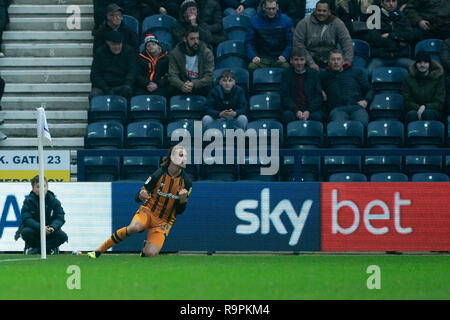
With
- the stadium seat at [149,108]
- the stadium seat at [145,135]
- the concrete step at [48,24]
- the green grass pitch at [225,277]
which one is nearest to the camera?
the green grass pitch at [225,277]

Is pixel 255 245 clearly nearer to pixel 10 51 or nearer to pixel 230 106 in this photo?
pixel 230 106

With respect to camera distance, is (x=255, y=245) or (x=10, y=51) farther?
(x=10, y=51)

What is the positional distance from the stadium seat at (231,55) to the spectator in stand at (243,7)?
1.10 meters

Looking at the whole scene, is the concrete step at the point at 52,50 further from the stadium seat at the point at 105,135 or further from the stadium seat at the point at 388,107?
the stadium seat at the point at 388,107

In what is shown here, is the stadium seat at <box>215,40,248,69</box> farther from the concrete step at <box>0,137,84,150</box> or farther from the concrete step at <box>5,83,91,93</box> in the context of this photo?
the concrete step at <box>0,137,84,150</box>

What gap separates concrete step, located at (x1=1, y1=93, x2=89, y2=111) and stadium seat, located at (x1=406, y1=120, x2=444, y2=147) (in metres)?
6.29

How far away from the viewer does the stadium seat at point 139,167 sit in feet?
49.5

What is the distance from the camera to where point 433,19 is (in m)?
17.6

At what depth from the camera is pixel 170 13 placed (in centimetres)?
1820

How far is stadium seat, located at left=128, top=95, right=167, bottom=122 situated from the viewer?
→ 15.9 meters

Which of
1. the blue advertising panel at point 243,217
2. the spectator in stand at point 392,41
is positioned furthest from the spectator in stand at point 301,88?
the blue advertising panel at point 243,217

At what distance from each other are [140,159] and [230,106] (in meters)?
1.81

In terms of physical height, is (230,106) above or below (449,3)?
below

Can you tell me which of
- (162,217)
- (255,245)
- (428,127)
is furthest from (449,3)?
(162,217)
